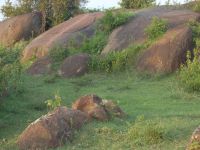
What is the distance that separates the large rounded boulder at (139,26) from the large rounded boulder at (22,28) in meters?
4.94

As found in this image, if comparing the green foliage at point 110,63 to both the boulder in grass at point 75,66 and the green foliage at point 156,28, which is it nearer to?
the boulder in grass at point 75,66

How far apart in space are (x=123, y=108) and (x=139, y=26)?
5747mm

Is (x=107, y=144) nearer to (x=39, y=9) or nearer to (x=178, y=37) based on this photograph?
(x=178, y=37)

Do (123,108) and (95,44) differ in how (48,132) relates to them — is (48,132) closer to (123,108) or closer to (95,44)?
(123,108)

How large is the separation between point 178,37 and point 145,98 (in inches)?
123

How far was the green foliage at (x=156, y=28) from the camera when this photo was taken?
12.9 meters

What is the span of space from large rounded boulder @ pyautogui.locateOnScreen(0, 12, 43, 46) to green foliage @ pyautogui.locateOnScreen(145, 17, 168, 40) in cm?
641

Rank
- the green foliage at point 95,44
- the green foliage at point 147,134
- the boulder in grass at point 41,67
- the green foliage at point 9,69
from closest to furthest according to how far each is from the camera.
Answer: the green foliage at point 147,134, the green foliage at point 9,69, the boulder in grass at point 41,67, the green foliage at point 95,44

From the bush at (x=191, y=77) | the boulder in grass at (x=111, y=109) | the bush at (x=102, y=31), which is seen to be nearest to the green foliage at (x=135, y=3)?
the bush at (x=102, y=31)

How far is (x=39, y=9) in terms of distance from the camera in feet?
62.0

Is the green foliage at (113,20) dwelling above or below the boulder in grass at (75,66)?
above

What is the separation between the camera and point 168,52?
39.9ft

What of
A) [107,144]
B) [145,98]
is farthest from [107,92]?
[107,144]

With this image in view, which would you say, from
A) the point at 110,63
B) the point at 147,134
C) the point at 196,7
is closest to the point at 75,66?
the point at 110,63
